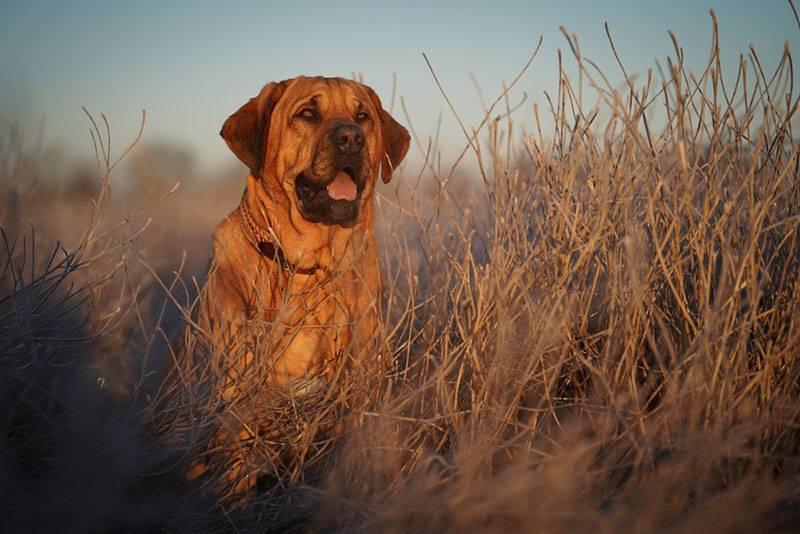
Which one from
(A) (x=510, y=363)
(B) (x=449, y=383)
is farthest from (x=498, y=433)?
(B) (x=449, y=383)

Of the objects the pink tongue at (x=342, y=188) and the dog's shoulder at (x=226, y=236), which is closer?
the dog's shoulder at (x=226, y=236)

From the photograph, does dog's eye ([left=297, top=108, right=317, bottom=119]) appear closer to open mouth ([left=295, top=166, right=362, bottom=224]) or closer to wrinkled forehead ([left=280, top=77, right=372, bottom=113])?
wrinkled forehead ([left=280, top=77, right=372, bottom=113])

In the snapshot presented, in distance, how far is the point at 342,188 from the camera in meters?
3.26

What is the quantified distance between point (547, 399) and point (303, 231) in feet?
4.91

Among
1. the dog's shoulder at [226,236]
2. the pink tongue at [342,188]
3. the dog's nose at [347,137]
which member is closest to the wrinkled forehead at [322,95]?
the dog's nose at [347,137]

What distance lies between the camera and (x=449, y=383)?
2477 millimetres

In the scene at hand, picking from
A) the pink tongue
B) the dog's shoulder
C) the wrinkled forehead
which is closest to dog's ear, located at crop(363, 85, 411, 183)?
the wrinkled forehead

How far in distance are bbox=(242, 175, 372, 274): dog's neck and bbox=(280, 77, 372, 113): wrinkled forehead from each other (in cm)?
44

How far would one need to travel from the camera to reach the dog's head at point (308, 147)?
10.5ft

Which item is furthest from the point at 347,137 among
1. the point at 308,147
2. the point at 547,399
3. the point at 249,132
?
the point at 547,399

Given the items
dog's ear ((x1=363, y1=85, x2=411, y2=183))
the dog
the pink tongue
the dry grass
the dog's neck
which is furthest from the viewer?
dog's ear ((x1=363, y1=85, x2=411, y2=183))

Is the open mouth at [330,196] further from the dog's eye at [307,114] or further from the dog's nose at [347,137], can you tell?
the dog's eye at [307,114]

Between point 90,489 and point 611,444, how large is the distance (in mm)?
1449

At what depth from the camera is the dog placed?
293 cm
